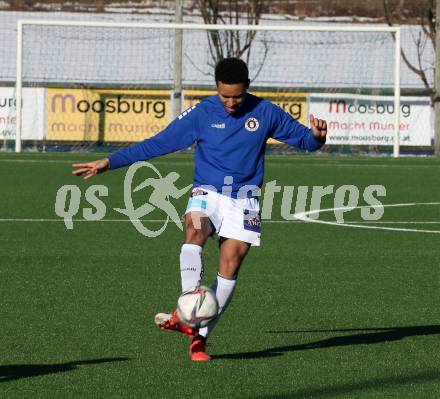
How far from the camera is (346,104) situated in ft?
105

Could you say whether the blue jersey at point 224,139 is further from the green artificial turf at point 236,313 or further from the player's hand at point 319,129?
the green artificial turf at point 236,313

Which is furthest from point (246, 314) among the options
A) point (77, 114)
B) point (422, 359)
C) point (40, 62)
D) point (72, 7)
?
point (72, 7)

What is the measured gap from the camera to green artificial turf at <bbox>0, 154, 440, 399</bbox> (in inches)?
285

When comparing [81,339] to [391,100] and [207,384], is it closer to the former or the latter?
[207,384]

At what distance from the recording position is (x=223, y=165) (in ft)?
26.9

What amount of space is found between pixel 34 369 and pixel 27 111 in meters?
24.5

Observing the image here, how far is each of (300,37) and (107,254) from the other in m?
30.1

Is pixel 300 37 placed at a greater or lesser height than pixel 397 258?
greater

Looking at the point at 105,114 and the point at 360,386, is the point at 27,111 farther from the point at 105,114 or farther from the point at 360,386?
the point at 360,386

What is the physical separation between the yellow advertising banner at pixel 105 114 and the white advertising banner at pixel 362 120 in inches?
148

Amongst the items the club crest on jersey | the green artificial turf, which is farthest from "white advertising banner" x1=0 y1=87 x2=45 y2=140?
the club crest on jersey

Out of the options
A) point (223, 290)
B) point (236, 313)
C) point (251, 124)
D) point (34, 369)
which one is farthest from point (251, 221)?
point (236, 313)

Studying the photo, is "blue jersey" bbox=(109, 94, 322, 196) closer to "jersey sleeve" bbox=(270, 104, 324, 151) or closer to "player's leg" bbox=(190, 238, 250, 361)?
"jersey sleeve" bbox=(270, 104, 324, 151)

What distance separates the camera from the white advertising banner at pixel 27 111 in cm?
3120
